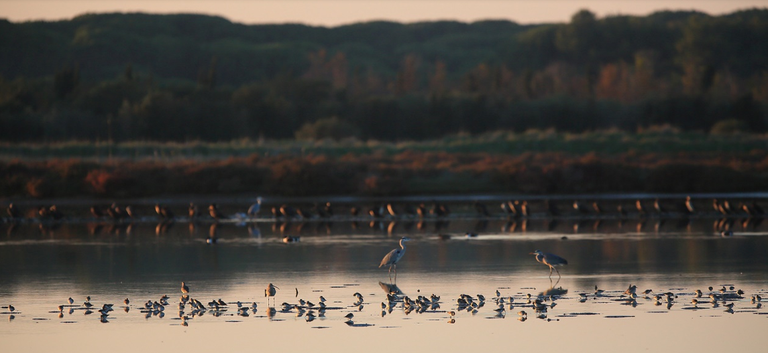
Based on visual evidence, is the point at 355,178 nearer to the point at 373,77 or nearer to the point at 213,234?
→ the point at 213,234

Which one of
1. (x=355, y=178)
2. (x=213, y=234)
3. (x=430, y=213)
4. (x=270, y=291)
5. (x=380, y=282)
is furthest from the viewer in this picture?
(x=355, y=178)

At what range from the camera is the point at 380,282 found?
17.8 metres

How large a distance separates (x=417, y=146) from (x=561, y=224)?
24.5 metres

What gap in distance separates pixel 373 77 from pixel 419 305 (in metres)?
98.0

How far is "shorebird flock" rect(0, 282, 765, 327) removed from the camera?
14523 mm

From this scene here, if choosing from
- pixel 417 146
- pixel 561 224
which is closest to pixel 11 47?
pixel 417 146

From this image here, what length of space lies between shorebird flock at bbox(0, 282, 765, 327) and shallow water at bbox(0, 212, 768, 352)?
0.06m

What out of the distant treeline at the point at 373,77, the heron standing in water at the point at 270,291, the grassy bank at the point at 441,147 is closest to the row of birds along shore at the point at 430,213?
the grassy bank at the point at 441,147

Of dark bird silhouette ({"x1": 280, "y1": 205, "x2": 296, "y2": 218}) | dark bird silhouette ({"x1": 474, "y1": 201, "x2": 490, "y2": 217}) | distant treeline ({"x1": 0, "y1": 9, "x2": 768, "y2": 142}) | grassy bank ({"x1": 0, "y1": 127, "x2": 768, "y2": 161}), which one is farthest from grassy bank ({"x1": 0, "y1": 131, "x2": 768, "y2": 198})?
distant treeline ({"x1": 0, "y1": 9, "x2": 768, "y2": 142})

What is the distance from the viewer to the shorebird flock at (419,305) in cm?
1452

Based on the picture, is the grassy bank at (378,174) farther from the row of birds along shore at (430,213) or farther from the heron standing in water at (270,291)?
the heron standing in water at (270,291)

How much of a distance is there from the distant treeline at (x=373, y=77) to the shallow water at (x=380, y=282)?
128 ft

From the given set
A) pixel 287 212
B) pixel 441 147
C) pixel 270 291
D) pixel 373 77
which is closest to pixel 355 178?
pixel 287 212

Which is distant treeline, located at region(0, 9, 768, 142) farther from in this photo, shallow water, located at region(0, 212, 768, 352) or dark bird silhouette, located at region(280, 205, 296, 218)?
shallow water, located at region(0, 212, 768, 352)
